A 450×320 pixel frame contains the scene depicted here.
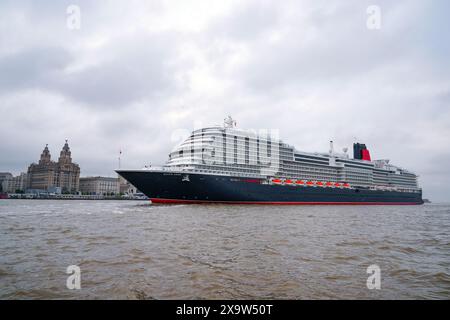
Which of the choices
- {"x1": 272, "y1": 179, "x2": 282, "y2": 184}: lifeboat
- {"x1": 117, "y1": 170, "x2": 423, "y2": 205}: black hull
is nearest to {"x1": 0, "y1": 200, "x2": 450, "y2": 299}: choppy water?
{"x1": 117, "y1": 170, "x2": 423, "y2": 205}: black hull

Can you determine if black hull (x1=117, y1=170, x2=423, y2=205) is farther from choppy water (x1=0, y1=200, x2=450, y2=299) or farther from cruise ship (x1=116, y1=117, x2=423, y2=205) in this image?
choppy water (x1=0, y1=200, x2=450, y2=299)

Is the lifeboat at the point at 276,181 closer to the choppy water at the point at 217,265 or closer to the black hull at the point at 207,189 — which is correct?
the black hull at the point at 207,189

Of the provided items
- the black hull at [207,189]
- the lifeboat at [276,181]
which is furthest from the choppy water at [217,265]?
the lifeboat at [276,181]

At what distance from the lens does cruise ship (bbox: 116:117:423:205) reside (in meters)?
45.9

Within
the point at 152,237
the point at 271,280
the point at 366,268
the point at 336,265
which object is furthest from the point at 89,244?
the point at 366,268

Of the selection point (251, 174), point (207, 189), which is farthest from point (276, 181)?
point (207, 189)

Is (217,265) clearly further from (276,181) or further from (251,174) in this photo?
(276,181)

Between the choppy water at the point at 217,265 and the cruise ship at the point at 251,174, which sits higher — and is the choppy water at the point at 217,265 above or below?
below

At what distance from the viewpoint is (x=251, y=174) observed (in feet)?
172

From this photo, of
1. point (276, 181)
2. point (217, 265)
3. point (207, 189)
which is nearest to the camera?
point (217, 265)

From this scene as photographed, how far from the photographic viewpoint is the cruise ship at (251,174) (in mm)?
45875

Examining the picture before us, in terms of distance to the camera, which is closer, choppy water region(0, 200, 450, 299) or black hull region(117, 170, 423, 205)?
choppy water region(0, 200, 450, 299)

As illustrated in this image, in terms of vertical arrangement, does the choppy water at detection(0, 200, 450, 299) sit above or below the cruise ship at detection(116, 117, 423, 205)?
below
